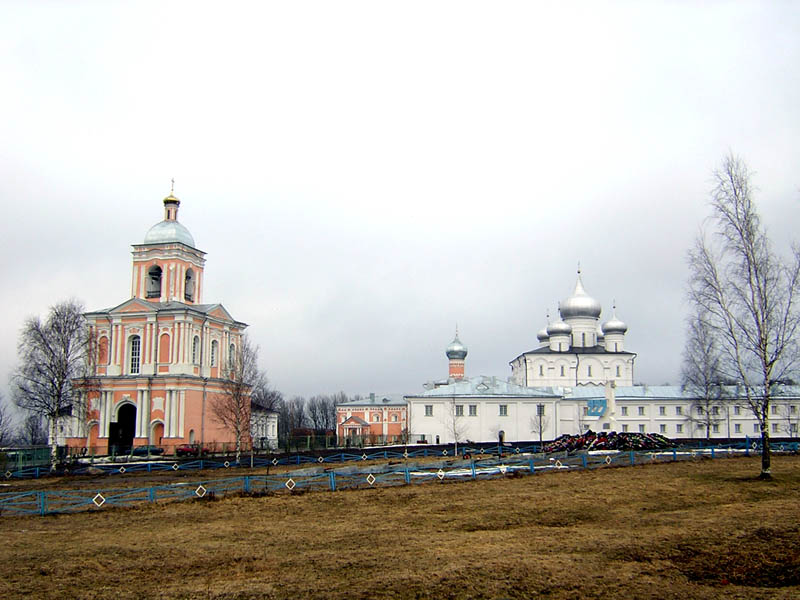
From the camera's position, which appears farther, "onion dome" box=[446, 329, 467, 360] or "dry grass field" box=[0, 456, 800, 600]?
"onion dome" box=[446, 329, 467, 360]

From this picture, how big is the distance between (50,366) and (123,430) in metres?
12.9

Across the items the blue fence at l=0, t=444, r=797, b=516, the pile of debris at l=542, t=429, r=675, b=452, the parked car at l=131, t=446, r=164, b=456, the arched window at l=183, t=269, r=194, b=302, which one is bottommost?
the parked car at l=131, t=446, r=164, b=456

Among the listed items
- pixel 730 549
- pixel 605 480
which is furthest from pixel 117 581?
pixel 605 480

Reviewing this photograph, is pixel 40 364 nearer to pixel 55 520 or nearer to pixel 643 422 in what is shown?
pixel 55 520

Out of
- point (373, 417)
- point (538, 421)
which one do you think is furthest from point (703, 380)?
point (373, 417)

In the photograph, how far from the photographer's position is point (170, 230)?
53.9 metres

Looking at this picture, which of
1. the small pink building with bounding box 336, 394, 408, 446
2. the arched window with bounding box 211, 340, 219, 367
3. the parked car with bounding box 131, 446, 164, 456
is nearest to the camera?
the parked car with bounding box 131, 446, 164, 456

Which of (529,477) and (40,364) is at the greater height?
(40,364)

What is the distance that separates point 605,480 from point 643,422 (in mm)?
43717

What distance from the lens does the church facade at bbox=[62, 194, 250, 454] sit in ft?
160

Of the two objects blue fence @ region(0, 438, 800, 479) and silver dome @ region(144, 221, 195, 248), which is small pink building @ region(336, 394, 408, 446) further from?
blue fence @ region(0, 438, 800, 479)

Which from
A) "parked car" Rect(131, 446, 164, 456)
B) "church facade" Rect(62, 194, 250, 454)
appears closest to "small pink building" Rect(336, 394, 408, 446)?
"church facade" Rect(62, 194, 250, 454)

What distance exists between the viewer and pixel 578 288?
8069 cm

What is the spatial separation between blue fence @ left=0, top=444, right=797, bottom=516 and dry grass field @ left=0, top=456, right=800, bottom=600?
3.94 feet
